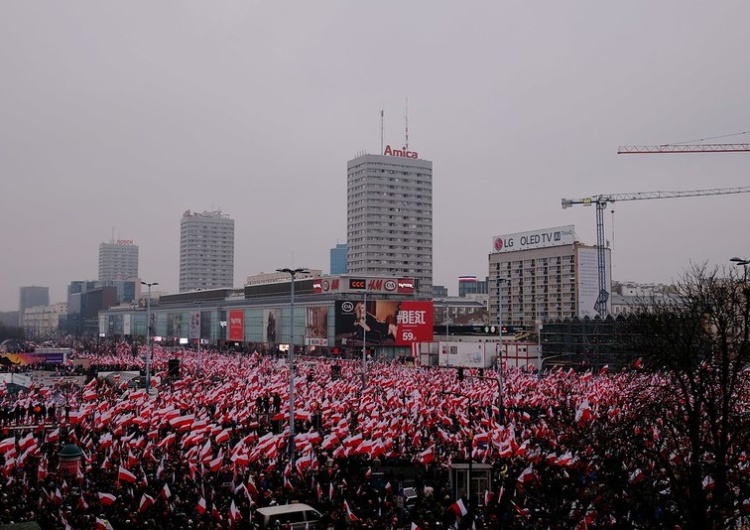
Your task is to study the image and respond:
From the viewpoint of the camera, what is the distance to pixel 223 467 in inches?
912

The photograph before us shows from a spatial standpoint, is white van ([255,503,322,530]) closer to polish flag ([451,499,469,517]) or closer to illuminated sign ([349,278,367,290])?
polish flag ([451,499,469,517])

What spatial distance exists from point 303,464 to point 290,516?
14.6 feet

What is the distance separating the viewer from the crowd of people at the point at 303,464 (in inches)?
682

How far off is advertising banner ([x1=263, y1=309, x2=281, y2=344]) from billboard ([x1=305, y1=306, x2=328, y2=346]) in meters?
11.2

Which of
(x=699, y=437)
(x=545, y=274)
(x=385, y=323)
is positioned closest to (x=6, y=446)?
(x=699, y=437)

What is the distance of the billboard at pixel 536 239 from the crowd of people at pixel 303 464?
9532cm

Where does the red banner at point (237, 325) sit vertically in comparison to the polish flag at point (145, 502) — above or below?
above

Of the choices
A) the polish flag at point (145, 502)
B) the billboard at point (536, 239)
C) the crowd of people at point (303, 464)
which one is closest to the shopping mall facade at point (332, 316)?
the billboard at point (536, 239)

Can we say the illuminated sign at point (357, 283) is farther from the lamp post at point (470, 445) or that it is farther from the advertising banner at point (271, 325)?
the lamp post at point (470, 445)

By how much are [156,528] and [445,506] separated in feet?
24.5

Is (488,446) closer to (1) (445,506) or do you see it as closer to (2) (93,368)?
(1) (445,506)

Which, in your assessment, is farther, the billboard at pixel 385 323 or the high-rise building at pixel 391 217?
the high-rise building at pixel 391 217

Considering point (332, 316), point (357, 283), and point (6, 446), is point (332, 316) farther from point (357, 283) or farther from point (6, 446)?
point (6, 446)

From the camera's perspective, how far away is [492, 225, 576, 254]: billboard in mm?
126688
